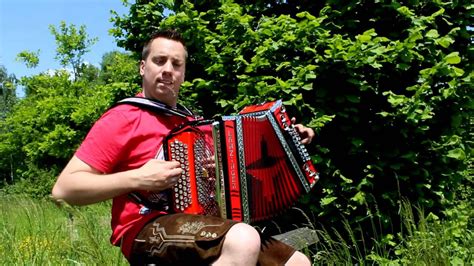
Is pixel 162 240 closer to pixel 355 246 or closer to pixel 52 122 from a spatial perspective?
pixel 355 246

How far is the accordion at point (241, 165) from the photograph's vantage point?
2.33 m

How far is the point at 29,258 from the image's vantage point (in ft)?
12.0

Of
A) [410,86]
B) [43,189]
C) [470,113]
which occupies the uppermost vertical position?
[410,86]

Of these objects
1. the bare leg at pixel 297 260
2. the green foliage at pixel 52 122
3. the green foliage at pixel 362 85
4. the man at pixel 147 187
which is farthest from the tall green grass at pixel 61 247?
the green foliage at pixel 52 122

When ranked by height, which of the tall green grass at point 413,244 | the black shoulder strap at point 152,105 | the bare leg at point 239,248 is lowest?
the tall green grass at point 413,244

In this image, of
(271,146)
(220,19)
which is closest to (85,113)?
(220,19)

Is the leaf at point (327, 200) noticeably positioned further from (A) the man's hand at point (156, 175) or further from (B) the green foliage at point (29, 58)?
(B) the green foliage at point (29, 58)

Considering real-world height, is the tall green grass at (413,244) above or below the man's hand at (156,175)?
below

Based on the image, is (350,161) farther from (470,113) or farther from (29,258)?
(29,258)

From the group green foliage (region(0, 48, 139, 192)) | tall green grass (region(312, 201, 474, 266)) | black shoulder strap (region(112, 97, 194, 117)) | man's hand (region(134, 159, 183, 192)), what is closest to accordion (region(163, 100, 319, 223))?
man's hand (region(134, 159, 183, 192))

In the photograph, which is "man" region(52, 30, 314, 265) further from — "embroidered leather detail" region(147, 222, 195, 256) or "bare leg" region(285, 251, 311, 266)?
"bare leg" region(285, 251, 311, 266)

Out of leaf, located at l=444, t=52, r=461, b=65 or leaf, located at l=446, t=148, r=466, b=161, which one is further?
leaf, located at l=446, t=148, r=466, b=161

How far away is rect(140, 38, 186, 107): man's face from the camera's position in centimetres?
254

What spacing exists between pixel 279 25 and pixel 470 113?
1757mm
